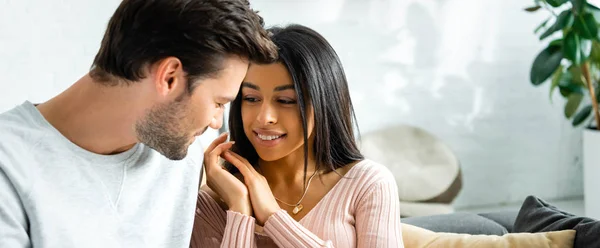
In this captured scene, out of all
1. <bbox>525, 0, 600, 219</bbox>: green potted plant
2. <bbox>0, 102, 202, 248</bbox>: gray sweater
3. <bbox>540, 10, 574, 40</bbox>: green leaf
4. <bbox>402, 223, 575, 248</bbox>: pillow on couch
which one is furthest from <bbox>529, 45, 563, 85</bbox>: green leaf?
<bbox>0, 102, 202, 248</bbox>: gray sweater

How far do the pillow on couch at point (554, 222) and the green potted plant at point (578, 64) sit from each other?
173 centimetres

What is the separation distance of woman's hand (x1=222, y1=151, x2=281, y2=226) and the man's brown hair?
467mm

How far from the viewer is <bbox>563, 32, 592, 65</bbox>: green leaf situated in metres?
3.78

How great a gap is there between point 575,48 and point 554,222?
1885 mm

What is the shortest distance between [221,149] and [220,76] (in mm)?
444

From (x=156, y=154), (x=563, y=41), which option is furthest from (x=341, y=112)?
(x=563, y=41)

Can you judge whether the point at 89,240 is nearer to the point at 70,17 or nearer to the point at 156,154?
the point at 156,154

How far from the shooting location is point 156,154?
168 centimetres

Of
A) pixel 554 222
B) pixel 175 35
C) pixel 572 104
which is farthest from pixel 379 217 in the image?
pixel 572 104

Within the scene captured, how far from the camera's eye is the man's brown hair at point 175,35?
55.0 inches

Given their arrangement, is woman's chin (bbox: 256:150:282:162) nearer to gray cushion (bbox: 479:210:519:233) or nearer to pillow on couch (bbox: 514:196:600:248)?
pillow on couch (bbox: 514:196:600:248)

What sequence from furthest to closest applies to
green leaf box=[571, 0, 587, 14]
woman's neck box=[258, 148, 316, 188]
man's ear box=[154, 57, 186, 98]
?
1. green leaf box=[571, 0, 587, 14]
2. woman's neck box=[258, 148, 316, 188]
3. man's ear box=[154, 57, 186, 98]

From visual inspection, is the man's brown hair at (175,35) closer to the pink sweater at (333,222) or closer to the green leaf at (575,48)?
the pink sweater at (333,222)

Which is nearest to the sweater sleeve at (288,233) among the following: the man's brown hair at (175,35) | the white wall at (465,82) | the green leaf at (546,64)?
the man's brown hair at (175,35)
